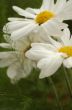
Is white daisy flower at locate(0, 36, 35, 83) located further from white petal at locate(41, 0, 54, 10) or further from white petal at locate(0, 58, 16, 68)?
white petal at locate(41, 0, 54, 10)

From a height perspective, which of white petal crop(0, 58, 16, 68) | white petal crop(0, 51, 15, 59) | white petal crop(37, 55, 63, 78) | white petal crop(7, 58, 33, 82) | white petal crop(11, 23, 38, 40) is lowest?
white petal crop(7, 58, 33, 82)

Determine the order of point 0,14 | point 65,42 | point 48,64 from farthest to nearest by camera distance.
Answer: point 0,14, point 65,42, point 48,64

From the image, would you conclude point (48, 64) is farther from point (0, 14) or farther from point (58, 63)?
point (0, 14)

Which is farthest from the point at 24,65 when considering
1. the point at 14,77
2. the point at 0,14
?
the point at 0,14

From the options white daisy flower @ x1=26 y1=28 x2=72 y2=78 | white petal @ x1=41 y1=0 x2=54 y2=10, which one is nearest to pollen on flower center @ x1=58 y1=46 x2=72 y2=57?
white daisy flower @ x1=26 y1=28 x2=72 y2=78

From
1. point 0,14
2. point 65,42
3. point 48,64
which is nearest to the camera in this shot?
point 48,64

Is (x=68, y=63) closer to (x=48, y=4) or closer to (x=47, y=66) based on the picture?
(x=47, y=66)

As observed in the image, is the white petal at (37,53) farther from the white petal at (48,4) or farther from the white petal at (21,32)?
the white petal at (48,4)

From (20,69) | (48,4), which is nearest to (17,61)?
(20,69)
